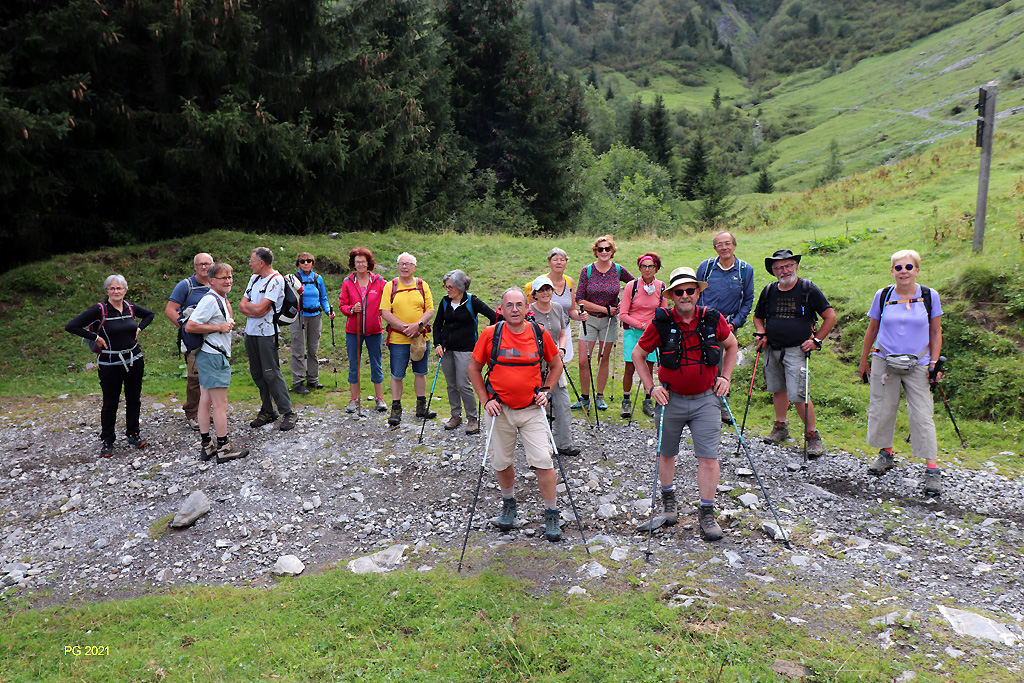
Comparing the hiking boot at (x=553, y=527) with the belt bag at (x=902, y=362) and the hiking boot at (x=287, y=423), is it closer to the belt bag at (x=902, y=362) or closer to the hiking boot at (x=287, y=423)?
the belt bag at (x=902, y=362)

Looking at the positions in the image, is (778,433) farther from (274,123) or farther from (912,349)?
(274,123)

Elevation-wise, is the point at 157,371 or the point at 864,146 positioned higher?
the point at 864,146

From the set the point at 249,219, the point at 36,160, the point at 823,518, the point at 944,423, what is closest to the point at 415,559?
the point at 823,518

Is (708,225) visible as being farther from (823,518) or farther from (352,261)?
(823,518)

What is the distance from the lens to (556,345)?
719 cm

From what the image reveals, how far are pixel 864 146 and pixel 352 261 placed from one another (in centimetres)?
9228

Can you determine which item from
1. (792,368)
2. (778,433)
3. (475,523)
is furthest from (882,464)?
(475,523)

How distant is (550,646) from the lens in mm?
4453

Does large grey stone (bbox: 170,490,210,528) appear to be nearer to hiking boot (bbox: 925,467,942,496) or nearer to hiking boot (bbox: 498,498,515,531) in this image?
hiking boot (bbox: 498,498,515,531)

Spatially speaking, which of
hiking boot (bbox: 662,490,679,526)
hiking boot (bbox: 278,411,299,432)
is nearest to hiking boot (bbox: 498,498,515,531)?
hiking boot (bbox: 662,490,679,526)

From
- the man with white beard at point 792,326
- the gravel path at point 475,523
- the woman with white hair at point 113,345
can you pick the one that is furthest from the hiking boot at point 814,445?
the woman with white hair at point 113,345

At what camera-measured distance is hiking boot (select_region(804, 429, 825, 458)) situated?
7.89 meters

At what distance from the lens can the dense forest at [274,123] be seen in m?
15.1

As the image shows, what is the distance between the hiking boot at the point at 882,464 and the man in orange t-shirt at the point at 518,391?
4.05m
